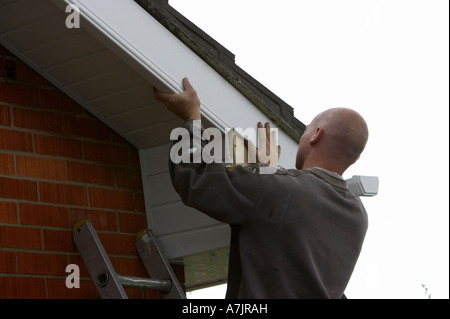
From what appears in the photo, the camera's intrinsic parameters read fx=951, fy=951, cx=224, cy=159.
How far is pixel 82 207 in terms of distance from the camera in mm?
4320

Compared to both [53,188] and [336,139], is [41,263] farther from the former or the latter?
[336,139]

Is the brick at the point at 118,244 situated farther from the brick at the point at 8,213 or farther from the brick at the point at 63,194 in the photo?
the brick at the point at 8,213

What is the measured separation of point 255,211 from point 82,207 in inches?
51.6

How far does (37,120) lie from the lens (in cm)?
425

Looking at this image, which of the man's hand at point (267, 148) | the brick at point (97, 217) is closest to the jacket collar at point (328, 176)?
the man's hand at point (267, 148)

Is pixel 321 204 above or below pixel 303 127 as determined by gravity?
below

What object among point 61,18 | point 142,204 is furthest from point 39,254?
point 61,18

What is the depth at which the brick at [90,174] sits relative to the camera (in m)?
4.32

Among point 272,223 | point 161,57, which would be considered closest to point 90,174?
point 161,57

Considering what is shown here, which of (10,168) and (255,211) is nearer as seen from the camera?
(255,211)

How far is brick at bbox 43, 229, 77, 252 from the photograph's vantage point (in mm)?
4137

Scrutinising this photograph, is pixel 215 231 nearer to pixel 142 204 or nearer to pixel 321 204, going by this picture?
pixel 142 204
